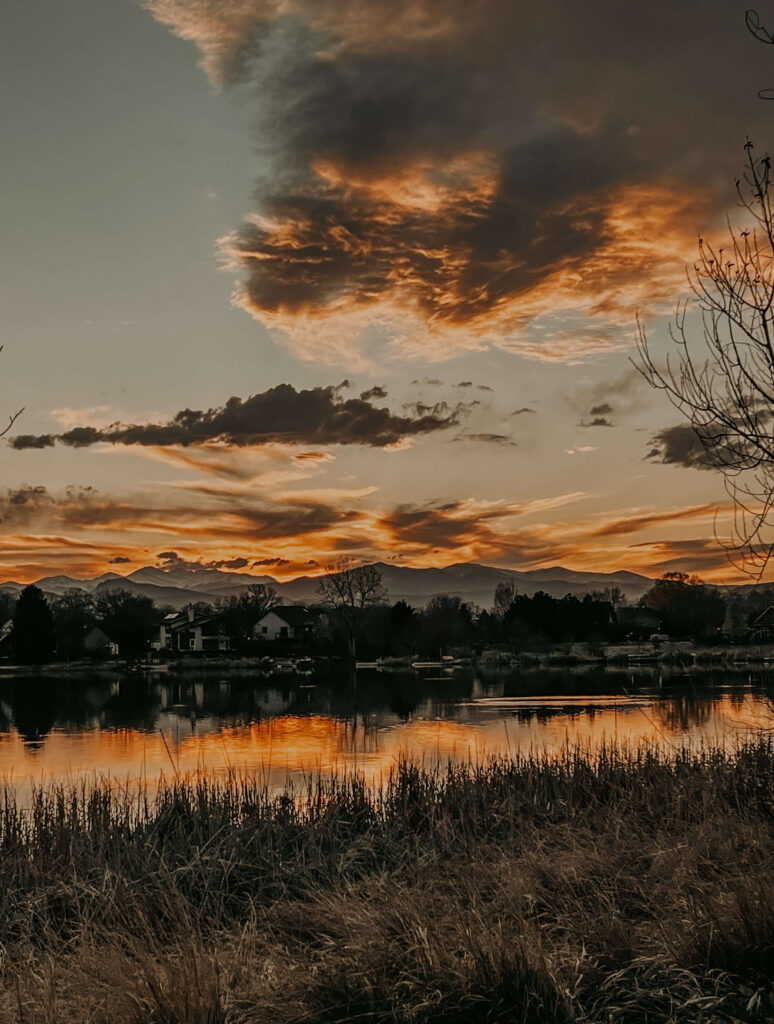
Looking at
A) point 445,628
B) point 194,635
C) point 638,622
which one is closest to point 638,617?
point 638,622

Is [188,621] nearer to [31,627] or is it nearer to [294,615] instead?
[294,615]

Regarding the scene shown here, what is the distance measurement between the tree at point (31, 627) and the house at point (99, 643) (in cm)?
1059

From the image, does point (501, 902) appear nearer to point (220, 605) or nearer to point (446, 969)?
point (446, 969)

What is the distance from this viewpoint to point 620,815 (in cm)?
1209

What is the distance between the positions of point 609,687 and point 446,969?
52.3m

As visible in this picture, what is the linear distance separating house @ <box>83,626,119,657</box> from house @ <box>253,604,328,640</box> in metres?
21.8

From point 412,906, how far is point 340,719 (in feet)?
115

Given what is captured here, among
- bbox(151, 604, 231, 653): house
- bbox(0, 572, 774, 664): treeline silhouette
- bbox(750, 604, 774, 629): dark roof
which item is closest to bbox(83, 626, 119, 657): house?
bbox(0, 572, 774, 664): treeline silhouette

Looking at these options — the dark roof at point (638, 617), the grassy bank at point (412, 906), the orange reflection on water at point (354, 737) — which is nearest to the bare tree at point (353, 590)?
the dark roof at point (638, 617)

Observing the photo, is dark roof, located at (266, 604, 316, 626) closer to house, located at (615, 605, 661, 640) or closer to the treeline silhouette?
the treeline silhouette

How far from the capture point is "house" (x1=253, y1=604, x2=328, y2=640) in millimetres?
125062

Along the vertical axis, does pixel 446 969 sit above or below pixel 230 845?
above

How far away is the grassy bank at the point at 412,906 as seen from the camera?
5586mm

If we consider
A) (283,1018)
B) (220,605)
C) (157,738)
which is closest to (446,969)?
(283,1018)
